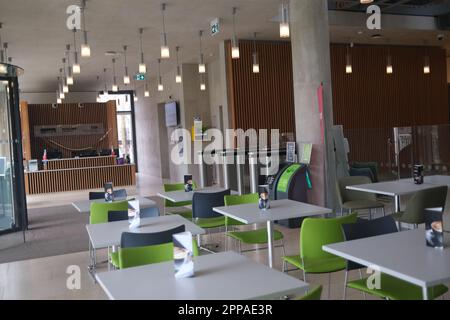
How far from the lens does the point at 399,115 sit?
13172 millimetres

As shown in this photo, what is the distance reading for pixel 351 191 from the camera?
20.4 feet

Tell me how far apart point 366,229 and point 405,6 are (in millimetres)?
8572

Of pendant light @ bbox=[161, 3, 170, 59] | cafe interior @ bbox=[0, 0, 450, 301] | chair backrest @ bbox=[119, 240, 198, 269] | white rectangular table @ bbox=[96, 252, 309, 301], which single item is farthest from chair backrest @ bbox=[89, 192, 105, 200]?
white rectangular table @ bbox=[96, 252, 309, 301]

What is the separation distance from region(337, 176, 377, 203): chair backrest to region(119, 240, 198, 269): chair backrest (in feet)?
11.5

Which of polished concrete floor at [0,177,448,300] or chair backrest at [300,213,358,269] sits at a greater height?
chair backrest at [300,213,358,269]

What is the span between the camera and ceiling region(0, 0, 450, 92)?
310 inches

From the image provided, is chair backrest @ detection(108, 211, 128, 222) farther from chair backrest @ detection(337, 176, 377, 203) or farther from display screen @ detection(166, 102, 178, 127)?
display screen @ detection(166, 102, 178, 127)

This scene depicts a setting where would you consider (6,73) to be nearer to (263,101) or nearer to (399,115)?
(263,101)

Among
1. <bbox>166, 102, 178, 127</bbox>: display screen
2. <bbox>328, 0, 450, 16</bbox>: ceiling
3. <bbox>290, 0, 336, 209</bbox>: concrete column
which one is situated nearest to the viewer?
<bbox>290, 0, 336, 209</bbox>: concrete column

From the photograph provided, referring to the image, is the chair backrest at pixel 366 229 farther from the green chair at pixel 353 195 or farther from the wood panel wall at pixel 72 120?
the wood panel wall at pixel 72 120

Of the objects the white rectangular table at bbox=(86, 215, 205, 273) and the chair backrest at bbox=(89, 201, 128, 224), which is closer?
the white rectangular table at bbox=(86, 215, 205, 273)

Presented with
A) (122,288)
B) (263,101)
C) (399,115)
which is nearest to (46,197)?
(263,101)

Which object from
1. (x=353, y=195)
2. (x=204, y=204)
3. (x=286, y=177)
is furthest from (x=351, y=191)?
(x=204, y=204)

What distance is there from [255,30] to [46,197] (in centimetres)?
708
